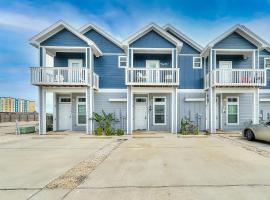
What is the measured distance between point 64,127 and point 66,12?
917cm

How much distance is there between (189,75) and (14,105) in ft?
166

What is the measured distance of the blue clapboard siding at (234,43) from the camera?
16094mm

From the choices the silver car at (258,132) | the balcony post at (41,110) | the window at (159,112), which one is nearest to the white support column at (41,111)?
the balcony post at (41,110)

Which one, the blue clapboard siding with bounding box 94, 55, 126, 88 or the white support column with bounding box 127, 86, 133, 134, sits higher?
the blue clapboard siding with bounding box 94, 55, 126, 88

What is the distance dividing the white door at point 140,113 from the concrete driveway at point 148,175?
9.03m

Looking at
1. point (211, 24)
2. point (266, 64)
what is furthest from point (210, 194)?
point (211, 24)

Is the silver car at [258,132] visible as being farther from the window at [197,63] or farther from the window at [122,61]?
the window at [122,61]

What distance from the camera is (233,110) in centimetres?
1794

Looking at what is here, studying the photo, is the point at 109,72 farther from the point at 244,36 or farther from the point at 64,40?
the point at 244,36

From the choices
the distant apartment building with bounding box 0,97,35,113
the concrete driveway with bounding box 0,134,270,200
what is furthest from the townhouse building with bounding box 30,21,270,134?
the distant apartment building with bounding box 0,97,35,113

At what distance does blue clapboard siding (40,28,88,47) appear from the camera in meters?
15.6

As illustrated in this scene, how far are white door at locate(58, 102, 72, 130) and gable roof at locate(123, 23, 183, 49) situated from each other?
7191 mm

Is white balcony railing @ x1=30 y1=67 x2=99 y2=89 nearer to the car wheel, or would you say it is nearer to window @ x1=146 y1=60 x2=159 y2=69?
window @ x1=146 y1=60 x2=159 y2=69

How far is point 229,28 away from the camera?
15.9m
